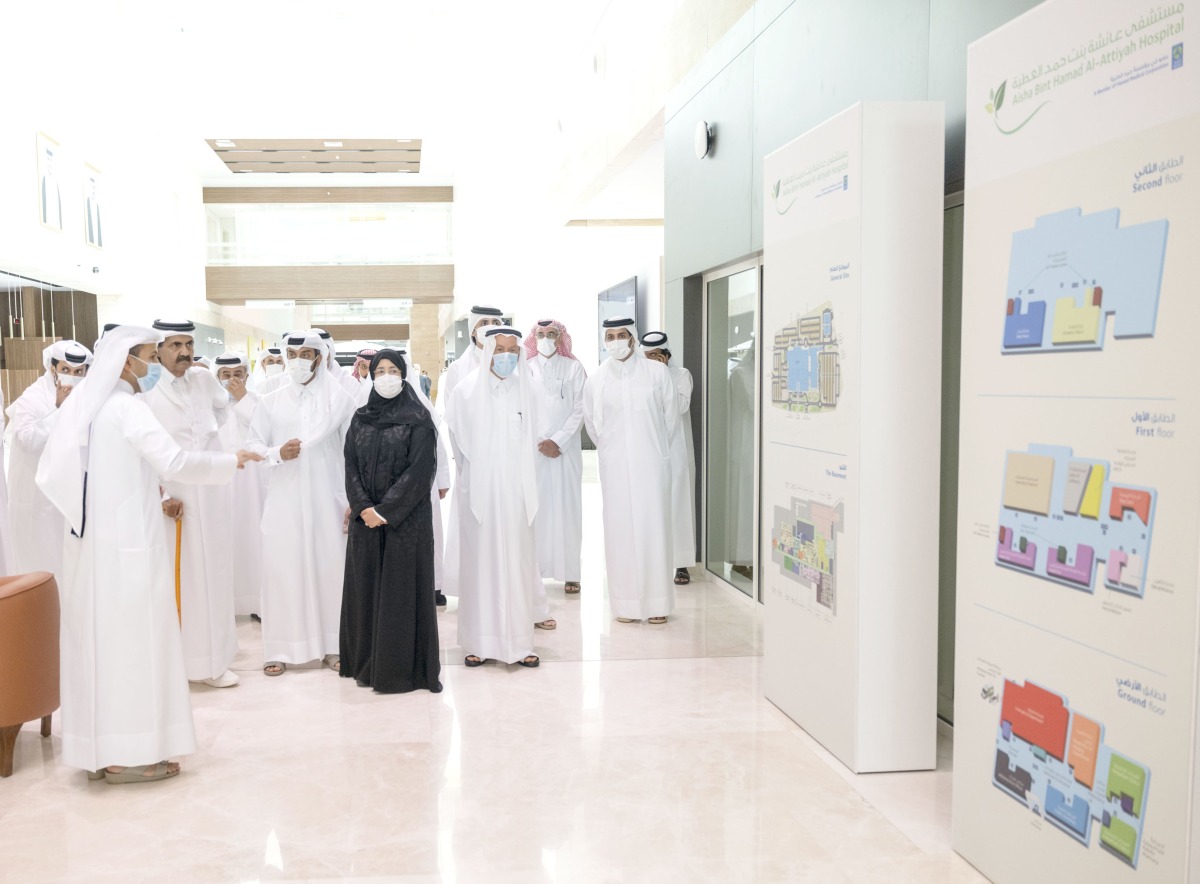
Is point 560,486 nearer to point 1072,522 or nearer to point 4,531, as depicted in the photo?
point 4,531

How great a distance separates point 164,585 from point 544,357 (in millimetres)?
3768

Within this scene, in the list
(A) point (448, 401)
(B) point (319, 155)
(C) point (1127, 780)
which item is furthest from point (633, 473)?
(B) point (319, 155)

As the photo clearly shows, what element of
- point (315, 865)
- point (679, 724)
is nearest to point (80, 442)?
point (315, 865)

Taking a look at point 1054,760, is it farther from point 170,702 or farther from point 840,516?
point 170,702

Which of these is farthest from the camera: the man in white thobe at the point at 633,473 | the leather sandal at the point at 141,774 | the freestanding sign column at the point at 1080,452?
the man in white thobe at the point at 633,473

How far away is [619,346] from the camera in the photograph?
20.9 feet

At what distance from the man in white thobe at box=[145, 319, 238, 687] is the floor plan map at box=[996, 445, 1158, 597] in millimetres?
3710

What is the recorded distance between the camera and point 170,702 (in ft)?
12.1

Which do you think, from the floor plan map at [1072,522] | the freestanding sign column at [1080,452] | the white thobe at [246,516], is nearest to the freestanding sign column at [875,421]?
the freestanding sign column at [1080,452]

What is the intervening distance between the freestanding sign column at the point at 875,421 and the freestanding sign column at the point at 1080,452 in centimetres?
59

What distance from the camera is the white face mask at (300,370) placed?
5121mm

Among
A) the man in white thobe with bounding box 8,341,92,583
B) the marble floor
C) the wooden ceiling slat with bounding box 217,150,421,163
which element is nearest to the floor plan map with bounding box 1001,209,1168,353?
the marble floor

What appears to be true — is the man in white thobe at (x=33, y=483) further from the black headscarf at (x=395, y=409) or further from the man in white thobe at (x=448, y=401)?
the man in white thobe at (x=448, y=401)

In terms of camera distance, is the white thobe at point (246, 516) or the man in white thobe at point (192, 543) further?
the white thobe at point (246, 516)
